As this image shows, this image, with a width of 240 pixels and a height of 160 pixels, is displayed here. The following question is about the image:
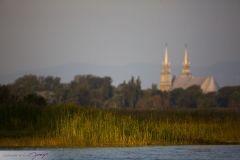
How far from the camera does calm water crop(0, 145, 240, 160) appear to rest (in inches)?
950

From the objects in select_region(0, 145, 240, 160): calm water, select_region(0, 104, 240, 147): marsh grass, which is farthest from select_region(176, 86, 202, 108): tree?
select_region(0, 145, 240, 160): calm water

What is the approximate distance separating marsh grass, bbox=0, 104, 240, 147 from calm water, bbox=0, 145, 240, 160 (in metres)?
1.08

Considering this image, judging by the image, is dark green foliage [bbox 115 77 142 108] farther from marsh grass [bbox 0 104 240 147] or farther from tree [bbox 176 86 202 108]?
marsh grass [bbox 0 104 240 147]

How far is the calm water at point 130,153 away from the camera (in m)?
24.1

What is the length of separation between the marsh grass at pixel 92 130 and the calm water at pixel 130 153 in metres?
1.08

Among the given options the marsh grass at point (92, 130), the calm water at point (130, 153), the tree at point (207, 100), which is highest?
the tree at point (207, 100)

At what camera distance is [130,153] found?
2536 centimetres

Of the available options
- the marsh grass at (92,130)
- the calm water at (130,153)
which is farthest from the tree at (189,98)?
the calm water at (130,153)

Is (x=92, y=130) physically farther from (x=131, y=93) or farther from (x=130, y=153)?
(x=131, y=93)

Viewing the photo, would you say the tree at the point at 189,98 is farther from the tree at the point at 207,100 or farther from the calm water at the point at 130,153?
the calm water at the point at 130,153

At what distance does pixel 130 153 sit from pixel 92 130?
9.44 ft

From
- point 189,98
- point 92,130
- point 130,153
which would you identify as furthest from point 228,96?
point 130,153

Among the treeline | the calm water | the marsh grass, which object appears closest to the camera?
the calm water

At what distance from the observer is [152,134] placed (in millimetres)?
29266
